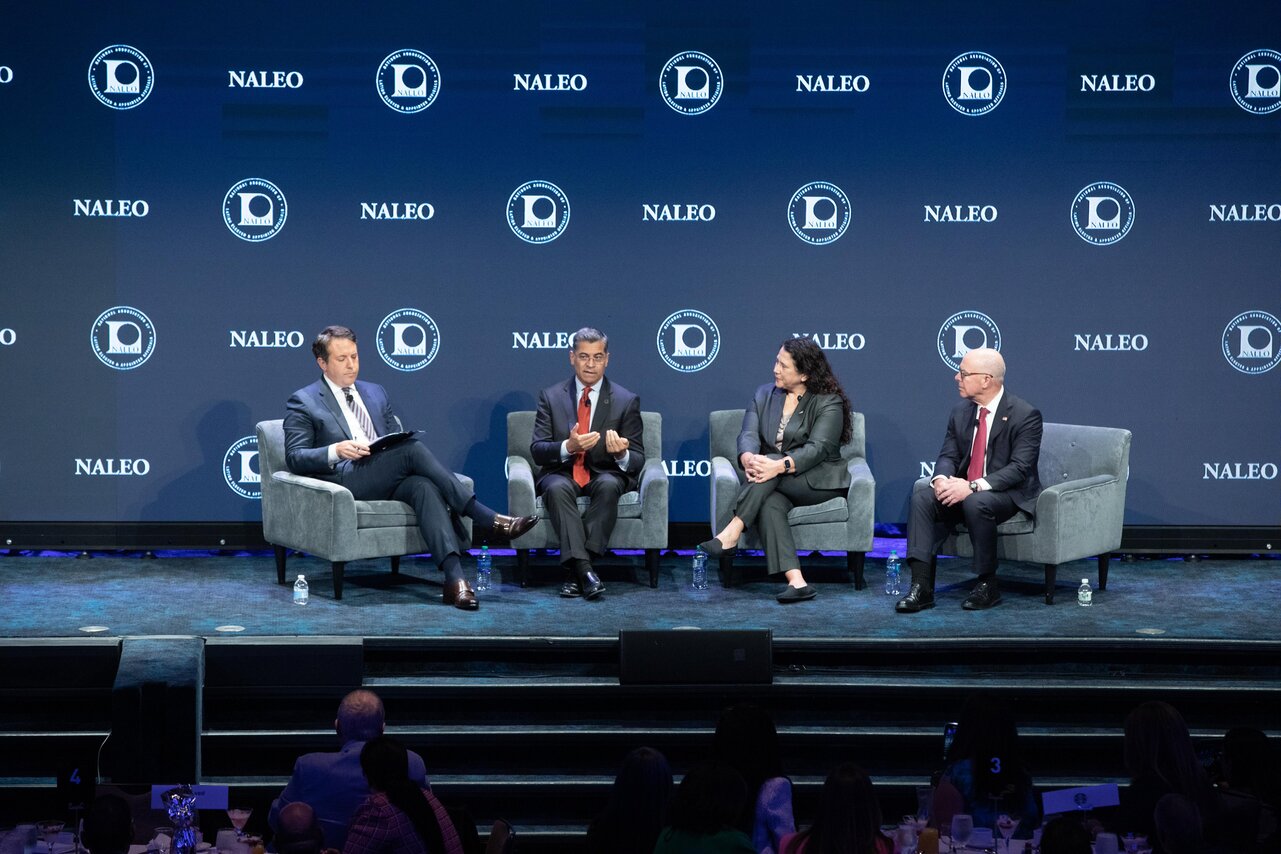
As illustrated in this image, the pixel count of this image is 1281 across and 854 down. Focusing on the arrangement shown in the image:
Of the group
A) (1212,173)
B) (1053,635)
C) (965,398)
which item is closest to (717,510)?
(965,398)

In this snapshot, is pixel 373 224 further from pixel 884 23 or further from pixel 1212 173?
pixel 1212 173

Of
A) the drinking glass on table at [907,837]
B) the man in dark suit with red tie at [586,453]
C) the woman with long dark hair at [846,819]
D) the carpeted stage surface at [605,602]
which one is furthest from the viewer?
the man in dark suit with red tie at [586,453]

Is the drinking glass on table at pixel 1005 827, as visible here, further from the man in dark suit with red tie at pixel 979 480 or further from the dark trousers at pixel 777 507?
the dark trousers at pixel 777 507

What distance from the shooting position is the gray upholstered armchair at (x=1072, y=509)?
685cm

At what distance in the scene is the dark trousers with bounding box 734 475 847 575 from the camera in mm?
7023

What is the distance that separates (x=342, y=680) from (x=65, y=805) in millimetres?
1890

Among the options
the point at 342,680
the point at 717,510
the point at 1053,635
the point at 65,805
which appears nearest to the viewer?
the point at 65,805

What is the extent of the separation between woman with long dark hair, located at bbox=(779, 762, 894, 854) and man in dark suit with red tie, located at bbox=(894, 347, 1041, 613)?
339 cm

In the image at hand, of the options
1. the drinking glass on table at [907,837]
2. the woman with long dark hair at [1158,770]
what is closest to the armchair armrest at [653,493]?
the drinking glass on table at [907,837]

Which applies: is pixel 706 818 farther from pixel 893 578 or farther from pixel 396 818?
pixel 893 578

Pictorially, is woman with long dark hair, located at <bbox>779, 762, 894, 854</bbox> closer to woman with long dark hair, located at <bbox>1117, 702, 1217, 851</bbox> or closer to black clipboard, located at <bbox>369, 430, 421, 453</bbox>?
woman with long dark hair, located at <bbox>1117, 702, 1217, 851</bbox>

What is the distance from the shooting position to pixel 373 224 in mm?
8008

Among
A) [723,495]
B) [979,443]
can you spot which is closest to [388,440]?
[723,495]

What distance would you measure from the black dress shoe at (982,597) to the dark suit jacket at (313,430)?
2.92m
